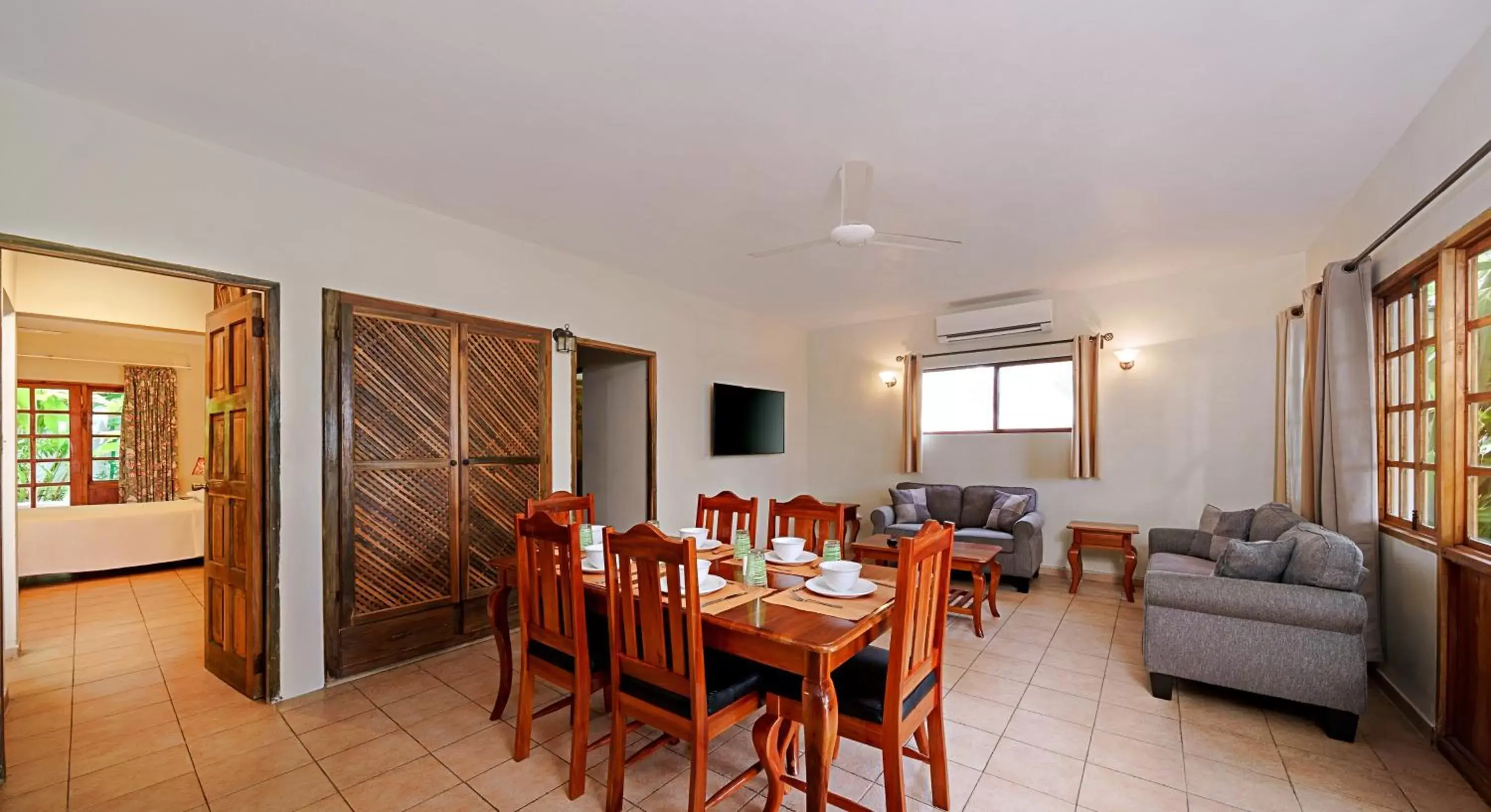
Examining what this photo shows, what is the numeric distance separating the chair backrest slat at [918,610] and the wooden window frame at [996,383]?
410 cm

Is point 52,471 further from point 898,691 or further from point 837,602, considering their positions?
point 898,691

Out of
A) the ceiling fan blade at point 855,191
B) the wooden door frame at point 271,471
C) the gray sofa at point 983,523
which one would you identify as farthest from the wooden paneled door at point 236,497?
the gray sofa at point 983,523

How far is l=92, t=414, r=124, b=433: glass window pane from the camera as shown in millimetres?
6277

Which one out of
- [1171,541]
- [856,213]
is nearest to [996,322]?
[1171,541]

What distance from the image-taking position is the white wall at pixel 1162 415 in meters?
4.61

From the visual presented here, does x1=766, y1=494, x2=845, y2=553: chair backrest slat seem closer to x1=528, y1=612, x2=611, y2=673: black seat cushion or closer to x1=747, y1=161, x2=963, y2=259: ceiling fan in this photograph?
x1=528, y1=612, x2=611, y2=673: black seat cushion

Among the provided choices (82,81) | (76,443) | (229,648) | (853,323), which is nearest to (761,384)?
(853,323)

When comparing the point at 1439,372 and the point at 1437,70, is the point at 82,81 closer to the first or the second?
the point at 1437,70

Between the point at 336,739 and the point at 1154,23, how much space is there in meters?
4.10

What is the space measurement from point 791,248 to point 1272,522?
3322mm

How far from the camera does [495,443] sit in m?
3.76

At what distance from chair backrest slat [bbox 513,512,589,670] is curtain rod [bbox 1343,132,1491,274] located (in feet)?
10.9

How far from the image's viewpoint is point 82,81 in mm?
2238

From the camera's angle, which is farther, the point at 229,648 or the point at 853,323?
the point at 853,323
